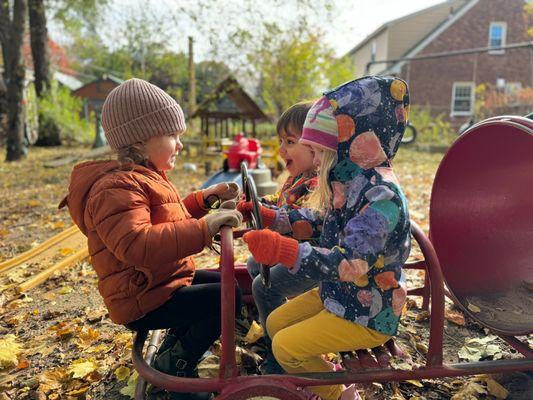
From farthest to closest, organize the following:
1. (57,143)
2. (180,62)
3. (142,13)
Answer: (180,62), (57,143), (142,13)

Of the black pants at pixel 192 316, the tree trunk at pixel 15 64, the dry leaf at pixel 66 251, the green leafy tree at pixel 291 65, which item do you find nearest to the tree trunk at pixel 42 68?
the tree trunk at pixel 15 64

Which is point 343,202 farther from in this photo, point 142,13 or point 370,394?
point 142,13

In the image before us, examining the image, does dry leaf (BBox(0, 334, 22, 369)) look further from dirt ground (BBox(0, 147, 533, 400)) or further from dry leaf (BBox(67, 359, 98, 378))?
dry leaf (BBox(67, 359, 98, 378))

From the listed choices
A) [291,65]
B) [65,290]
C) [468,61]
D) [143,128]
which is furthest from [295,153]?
[468,61]

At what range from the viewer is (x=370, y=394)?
2318 mm

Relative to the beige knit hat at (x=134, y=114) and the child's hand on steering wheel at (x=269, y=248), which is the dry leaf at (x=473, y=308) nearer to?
the child's hand on steering wheel at (x=269, y=248)

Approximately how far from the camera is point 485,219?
8.80 feet

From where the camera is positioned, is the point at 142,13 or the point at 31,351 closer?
the point at 31,351

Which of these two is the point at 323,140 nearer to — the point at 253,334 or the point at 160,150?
the point at 160,150

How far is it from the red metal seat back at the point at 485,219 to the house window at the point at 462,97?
2287 centimetres

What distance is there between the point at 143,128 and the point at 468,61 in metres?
25.2

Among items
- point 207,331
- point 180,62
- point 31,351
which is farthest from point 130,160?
point 180,62

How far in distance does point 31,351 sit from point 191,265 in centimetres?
133

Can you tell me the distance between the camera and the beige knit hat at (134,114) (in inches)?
81.7
